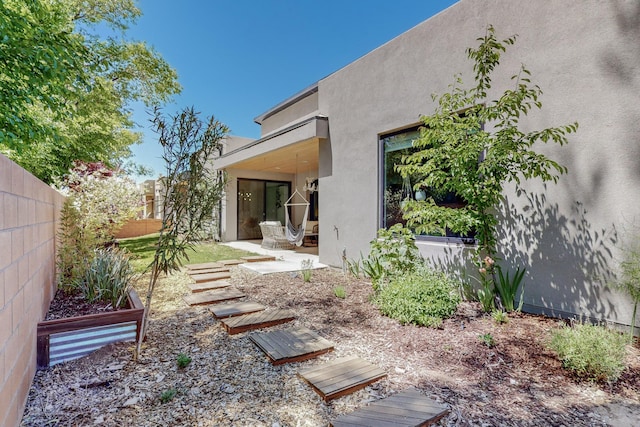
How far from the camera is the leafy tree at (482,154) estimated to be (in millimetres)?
3428

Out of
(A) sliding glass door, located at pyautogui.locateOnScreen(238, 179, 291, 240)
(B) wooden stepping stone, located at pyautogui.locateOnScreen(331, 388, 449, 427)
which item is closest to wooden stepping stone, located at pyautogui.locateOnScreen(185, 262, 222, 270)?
(A) sliding glass door, located at pyautogui.locateOnScreen(238, 179, 291, 240)

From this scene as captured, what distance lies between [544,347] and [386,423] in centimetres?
205

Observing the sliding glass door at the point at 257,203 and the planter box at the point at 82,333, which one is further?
the sliding glass door at the point at 257,203

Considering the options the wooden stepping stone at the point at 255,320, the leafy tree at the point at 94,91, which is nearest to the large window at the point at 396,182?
the wooden stepping stone at the point at 255,320

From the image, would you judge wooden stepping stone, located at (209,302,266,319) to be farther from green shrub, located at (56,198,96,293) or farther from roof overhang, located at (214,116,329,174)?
roof overhang, located at (214,116,329,174)

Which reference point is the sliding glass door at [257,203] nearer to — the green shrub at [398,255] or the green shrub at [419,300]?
the green shrub at [398,255]

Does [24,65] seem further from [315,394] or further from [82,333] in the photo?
[315,394]

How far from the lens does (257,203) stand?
1268 centimetres

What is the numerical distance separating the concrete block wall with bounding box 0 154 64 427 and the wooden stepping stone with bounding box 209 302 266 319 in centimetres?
169

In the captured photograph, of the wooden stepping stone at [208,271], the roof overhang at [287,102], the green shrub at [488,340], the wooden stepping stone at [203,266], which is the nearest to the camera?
the green shrub at [488,340]

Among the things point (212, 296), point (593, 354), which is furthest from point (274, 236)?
point (593, 354)

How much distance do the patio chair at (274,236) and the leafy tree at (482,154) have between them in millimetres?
5925

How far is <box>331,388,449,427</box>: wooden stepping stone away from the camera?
1.85 metres

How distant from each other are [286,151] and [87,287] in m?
5.99
